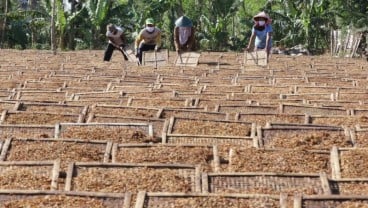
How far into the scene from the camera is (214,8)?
20.9 m

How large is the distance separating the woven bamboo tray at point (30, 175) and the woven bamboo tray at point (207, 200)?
647mm

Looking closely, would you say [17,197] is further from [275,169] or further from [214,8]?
[214,8]

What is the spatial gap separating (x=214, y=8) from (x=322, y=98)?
13.5 m

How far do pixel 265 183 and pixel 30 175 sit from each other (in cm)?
133

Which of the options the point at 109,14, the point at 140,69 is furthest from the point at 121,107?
the point at 109,14

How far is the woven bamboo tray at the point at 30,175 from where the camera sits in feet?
13.2

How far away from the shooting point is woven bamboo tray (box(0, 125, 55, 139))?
5.34 m

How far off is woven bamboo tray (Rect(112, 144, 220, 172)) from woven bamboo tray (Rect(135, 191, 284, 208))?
772 mm

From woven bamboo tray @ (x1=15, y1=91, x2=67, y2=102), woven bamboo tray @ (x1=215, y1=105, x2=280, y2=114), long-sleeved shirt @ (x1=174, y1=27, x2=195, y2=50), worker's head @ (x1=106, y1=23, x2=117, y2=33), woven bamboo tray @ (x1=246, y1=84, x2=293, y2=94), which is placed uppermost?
worker's head @ (x1=106, y1=23, x2=117, y2=33)

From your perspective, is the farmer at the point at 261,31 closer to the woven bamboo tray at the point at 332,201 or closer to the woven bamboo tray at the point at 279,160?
the woven bamboo tray at the point at 279,160

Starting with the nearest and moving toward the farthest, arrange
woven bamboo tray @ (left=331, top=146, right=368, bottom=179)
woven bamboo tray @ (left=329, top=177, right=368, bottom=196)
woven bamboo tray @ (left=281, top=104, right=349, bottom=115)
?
woven bamboo tray @ (left=329, top=177, right=368, bottom=196), woven bamboo tray @ (left=331, top=146, right=368, bottom=179), woven bamboo tray @ (left=281, top=104, right=349, bottom=115)

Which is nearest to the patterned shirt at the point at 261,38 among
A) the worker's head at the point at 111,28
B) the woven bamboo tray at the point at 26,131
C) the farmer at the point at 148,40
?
the farmer at the point at 148,40

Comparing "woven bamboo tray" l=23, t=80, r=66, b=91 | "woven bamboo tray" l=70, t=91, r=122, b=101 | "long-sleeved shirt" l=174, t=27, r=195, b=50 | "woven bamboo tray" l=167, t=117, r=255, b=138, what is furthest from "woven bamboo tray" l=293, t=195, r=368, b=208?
"long-sleeved shirt" l=174, t=27, r=195, b=50

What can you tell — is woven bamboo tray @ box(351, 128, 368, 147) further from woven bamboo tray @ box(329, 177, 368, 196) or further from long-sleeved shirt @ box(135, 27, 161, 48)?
long-sleeved shirt @ box(135, 27, 161, 48)
